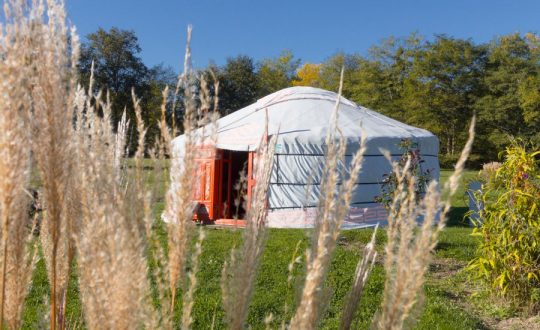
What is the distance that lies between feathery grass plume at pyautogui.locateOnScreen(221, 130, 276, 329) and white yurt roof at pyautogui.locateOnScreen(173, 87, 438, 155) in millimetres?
7607

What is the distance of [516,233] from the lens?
4473 mm

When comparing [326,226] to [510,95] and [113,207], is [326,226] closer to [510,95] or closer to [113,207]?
[113,207]

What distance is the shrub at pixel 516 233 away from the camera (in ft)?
14.5

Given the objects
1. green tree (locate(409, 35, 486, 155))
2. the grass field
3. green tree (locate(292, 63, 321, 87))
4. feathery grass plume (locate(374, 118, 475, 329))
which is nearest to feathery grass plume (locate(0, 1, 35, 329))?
feathery grass plume (locate(374, 118, 475, 329))

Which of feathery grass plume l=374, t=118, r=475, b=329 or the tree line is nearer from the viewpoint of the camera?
feathery grass plume l=374, t=118, r=475, b=329

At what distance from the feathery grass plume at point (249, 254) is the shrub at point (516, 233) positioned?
394cm

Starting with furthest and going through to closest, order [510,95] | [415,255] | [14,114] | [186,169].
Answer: [510,95]
[186,169]
[415,255]
[14,114]

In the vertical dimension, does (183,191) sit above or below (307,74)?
below

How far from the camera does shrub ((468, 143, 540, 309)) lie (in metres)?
4.41

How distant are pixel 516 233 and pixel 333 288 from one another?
2661 millimetres

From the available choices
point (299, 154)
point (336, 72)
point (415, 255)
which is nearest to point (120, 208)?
point (415, 255)

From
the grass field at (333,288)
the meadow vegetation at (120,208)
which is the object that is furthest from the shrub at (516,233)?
the meadow vegetation at (120,208)

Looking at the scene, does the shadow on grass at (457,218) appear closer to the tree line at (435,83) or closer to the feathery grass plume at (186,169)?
the feathery grass plume at (186,169)

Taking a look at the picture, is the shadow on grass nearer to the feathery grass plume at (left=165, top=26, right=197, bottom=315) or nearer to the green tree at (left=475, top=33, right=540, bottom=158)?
the feathery grass plume at (left=165, top=26, right=197, bottom=315)
